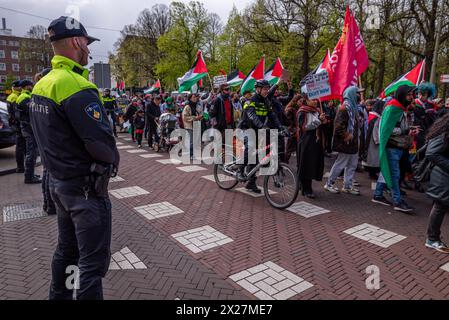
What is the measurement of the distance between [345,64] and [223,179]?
3.26m

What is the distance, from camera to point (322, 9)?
22594mm

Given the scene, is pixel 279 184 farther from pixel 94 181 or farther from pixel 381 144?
pixel 94 181

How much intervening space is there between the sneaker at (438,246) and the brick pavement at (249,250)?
87 millimetres

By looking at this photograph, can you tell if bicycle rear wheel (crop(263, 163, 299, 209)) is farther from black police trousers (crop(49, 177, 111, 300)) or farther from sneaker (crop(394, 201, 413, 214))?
black police trousers (crop(49, 177, 111, 300))

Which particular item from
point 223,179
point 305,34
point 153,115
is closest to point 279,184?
point 223,179

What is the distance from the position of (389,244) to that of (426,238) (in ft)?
1.92

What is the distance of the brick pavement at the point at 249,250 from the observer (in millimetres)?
3195

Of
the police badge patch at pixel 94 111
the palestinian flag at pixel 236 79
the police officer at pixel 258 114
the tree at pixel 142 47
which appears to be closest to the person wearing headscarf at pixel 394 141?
the police officer at pixel 258 114

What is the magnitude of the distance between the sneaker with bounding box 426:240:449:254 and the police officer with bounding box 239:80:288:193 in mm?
2686

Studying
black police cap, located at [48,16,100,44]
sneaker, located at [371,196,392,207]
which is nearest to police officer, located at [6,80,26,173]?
black police cap, located at [48,16,100,44]

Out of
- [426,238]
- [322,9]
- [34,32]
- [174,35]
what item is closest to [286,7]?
[322,9]

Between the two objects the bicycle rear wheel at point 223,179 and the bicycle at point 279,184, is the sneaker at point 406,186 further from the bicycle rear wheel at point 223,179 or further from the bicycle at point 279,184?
the bicycle rear wheel at point 223,179

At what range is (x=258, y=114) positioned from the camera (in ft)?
19.9

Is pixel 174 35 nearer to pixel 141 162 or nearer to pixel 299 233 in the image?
pixel 141 162
